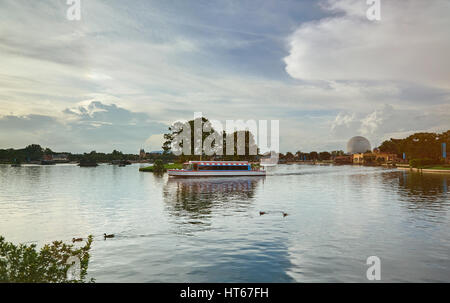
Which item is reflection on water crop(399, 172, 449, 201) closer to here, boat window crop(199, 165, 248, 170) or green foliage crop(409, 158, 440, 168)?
boat window crop(199, 165, 248, 170)

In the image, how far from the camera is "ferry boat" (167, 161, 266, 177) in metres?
84.9

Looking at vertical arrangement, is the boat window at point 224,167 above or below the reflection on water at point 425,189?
above

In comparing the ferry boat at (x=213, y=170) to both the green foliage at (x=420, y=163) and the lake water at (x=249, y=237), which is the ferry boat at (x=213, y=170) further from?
the green foliage at (x=420, y=163)

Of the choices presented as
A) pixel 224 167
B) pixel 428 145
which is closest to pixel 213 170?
pixel 224 167

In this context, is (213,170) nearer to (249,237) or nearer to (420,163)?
(249,237)

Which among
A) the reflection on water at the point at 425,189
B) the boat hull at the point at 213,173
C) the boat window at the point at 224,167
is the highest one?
the boat window at the point at 224,167

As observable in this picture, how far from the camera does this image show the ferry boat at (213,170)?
84.9 metres

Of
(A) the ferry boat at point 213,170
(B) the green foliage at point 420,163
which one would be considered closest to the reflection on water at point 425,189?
(A) the ferry boat at point 213,170

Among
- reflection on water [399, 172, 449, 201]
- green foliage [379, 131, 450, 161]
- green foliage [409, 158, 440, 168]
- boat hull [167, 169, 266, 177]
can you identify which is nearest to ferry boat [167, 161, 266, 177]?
boat hull [167, 169, 266, 177]

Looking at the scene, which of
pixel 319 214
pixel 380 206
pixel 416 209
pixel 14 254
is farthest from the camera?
pixel 380 206

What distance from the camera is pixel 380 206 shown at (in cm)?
3394
